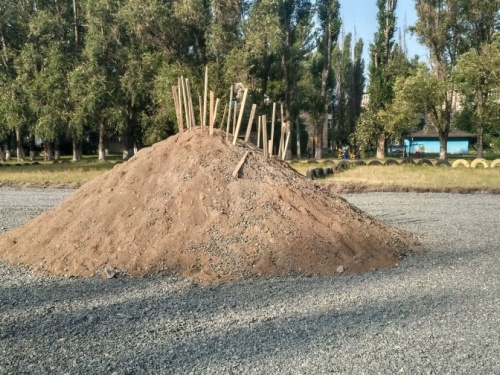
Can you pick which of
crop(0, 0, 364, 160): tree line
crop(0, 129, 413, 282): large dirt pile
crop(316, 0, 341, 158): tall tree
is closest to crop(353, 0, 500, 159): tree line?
crop(316, 0, 341, 158): tall tree

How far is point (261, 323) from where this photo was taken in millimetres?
5496

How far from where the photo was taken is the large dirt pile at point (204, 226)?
25.5ft

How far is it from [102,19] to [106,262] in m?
34.6

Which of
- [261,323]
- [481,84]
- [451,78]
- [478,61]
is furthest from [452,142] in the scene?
[261,323]

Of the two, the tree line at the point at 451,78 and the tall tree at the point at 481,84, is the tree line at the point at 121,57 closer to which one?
the tree line at the point at 451,78

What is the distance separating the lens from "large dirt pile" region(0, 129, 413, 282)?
7.78m

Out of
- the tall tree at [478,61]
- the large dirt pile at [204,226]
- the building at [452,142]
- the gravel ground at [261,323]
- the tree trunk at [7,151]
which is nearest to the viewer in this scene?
the gravel ground at [261,323]

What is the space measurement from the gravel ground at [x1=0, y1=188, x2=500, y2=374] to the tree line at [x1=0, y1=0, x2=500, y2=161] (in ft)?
89.0

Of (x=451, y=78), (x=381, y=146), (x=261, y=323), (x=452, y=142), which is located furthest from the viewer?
(x=452, y=142)

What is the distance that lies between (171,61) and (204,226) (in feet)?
110

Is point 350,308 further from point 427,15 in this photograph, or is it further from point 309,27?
point 309,27

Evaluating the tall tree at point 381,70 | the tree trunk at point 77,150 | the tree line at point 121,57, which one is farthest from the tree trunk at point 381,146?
the tree trunk at point 77,150

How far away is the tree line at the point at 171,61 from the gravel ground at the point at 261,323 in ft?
89.0

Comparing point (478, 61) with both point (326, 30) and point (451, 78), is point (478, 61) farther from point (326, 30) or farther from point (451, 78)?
point (326, 30)
